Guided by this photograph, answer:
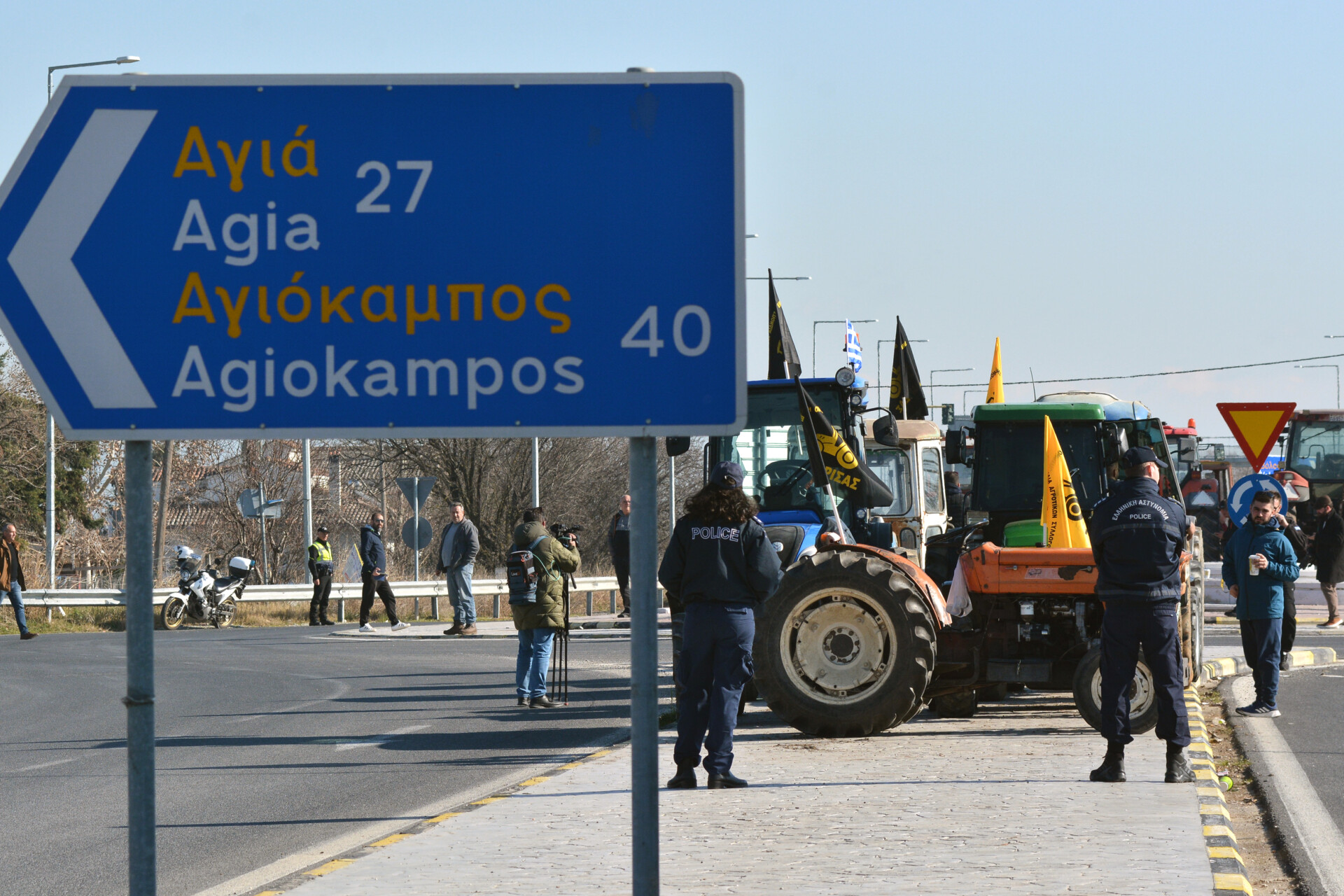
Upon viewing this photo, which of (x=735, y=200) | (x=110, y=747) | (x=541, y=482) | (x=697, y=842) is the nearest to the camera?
(x=735, y=200)

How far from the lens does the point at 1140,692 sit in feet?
36.1

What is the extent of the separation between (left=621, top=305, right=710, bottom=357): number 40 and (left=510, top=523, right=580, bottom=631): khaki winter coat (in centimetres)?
1072

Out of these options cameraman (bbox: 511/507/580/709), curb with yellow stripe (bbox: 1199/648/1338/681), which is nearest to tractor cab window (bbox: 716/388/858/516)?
cameraman (bbox: 511/507/580/709)

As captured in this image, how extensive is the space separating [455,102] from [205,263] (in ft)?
2.14

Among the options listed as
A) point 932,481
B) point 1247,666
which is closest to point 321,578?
point 932,481

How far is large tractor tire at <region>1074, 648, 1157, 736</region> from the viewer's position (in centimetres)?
1089

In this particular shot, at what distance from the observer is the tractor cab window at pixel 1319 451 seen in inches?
1687

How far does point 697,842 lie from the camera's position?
7.53 meters

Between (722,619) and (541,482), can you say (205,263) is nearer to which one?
(722,619)

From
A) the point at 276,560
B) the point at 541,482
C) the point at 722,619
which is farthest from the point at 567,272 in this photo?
the point at 276,560

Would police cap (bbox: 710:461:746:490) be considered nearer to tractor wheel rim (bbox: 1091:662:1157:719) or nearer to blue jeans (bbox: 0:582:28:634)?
tractor wheel rim (bbox: 1091:662:1157:719)

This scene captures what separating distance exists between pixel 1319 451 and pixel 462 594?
89.9ft

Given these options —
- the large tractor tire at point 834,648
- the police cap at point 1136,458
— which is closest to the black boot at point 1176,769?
the police cap at point 1136,458

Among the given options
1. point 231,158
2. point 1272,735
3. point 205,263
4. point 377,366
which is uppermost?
point 231,158
